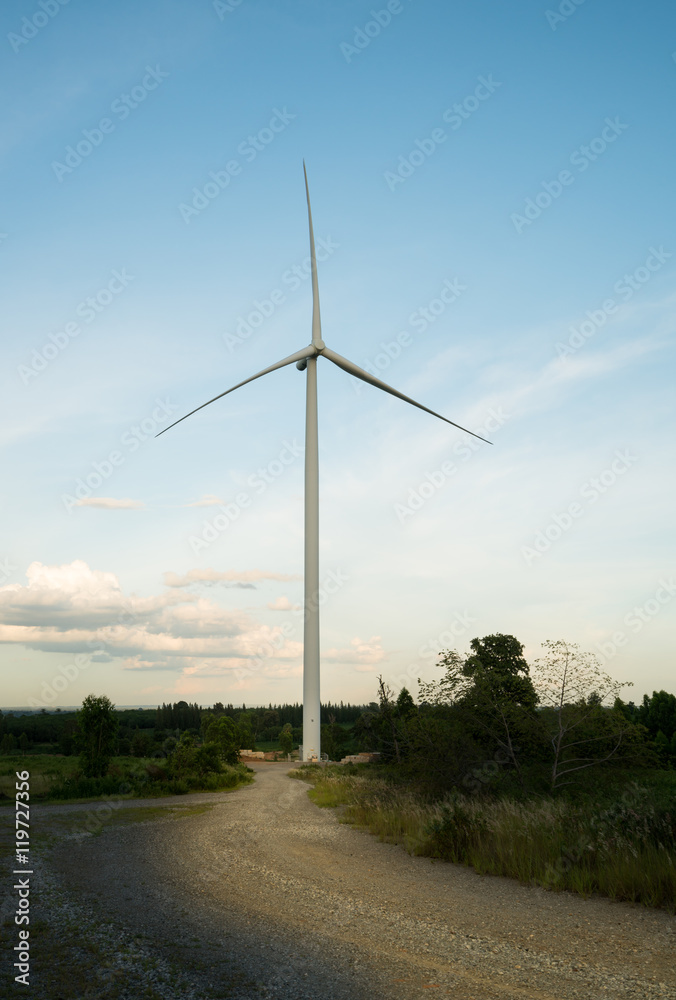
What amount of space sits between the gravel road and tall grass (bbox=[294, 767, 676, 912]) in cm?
38

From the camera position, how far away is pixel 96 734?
105ft

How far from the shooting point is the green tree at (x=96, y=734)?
30.6m

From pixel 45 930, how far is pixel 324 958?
3752 mm

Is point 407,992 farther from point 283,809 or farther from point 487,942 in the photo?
point 283,809

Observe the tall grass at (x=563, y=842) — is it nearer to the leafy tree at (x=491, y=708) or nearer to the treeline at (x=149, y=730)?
the leafy tree at (x=491, y=708)

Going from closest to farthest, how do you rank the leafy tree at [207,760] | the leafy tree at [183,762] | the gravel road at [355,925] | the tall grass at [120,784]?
the gravel road at [355,925]
the tall grass at [120,784]
the leafy tree at [183,762]
the leafy tree at [207,760]

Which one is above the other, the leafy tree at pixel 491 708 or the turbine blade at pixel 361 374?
the turbine blade at pixel 361 374

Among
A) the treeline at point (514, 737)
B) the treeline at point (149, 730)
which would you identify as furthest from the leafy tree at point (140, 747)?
the treeline at point (514, 737)

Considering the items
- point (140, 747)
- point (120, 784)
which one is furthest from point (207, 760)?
point (140, 747)

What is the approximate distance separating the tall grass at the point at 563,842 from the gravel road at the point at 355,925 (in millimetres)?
381

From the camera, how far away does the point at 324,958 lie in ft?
24.5

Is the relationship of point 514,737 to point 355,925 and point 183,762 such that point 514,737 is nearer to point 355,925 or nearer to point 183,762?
point 355,925

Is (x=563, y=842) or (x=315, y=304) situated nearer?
(x=563, y=842)

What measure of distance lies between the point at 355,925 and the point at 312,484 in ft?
100
